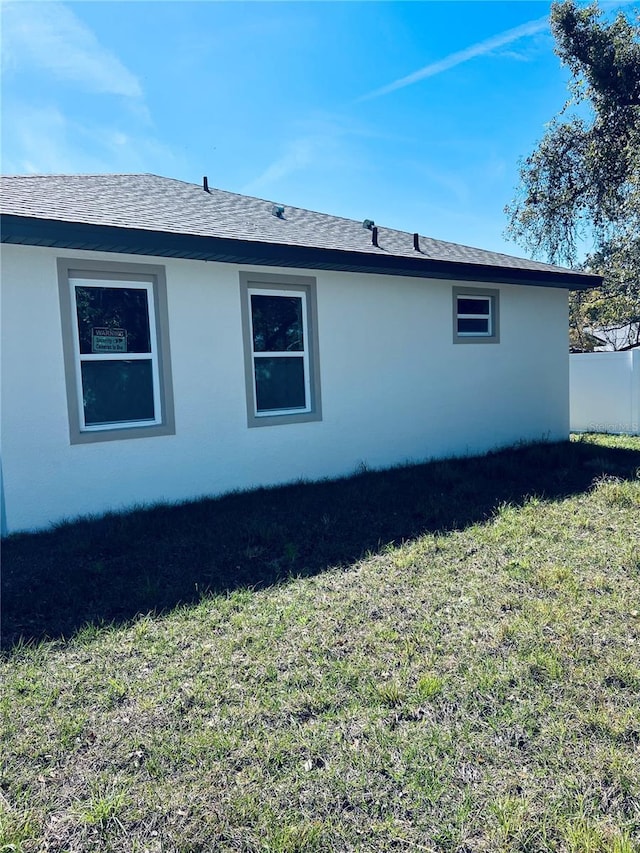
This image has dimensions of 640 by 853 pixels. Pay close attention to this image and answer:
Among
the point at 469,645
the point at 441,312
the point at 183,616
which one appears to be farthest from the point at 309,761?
the point at 441,312

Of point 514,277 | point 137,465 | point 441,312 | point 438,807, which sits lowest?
point 438,807

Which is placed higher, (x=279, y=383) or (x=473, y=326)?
(x=473, y=326)

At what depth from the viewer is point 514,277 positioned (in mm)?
9031

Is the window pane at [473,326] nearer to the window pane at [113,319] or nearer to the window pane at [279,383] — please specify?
the window pane at [279,383]

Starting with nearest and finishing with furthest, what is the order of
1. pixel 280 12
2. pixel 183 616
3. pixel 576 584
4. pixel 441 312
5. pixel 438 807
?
pixel 438 807
pixel 183 616
pixel 576 584
pixel 280 12
pixel 441 312

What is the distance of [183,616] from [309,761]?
1663 millimetres

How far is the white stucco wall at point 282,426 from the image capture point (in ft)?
18.0

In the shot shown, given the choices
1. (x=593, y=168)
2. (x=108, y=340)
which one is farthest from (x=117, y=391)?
(x=593, y=168)

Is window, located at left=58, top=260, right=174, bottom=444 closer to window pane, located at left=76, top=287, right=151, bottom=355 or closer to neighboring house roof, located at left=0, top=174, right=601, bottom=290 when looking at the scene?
window pane, located at left=76, top=287, right=151, bottom=355

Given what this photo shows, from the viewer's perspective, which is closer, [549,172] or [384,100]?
[384,100]

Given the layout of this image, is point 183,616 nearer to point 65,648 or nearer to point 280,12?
point 65,648

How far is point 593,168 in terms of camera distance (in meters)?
13.9

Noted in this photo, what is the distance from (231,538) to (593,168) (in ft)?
47.1

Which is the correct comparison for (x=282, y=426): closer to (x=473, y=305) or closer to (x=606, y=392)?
(x=473, y=305)
